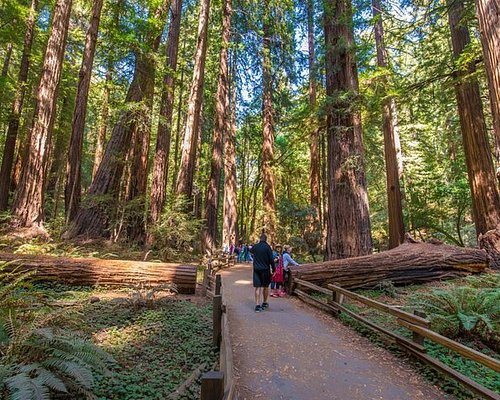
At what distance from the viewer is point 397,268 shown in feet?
32.4

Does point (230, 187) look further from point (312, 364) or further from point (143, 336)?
point (312, 364)

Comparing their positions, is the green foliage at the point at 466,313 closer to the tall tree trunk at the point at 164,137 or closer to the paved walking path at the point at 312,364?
the paved walking path at the point at 312,364

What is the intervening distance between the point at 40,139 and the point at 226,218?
42.5ft

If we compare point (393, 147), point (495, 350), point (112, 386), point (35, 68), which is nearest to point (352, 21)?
point (393, 147)

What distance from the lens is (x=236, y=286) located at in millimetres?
12195

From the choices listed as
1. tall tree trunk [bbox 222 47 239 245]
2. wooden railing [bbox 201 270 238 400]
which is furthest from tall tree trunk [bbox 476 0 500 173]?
tall tree trunk [bbox 222 47 239 245]

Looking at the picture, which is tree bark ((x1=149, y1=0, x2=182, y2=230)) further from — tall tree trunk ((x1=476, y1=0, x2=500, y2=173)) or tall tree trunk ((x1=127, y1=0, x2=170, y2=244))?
tall tree trunk ((x1=476, y1=0, x2=500, y2=173))

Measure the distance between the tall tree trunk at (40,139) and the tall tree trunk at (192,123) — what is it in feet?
18.7

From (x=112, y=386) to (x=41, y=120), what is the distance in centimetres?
1007

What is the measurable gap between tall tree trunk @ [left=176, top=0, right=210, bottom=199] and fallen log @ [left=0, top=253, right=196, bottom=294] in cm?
620

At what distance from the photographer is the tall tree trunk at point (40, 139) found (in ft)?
34.5

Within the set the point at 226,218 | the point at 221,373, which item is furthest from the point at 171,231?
the point at 221,373

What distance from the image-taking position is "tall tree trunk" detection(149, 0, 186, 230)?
15.0m

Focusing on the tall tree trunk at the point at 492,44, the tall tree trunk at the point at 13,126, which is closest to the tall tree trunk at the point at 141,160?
the tall tree trunk at the point at 13,126
